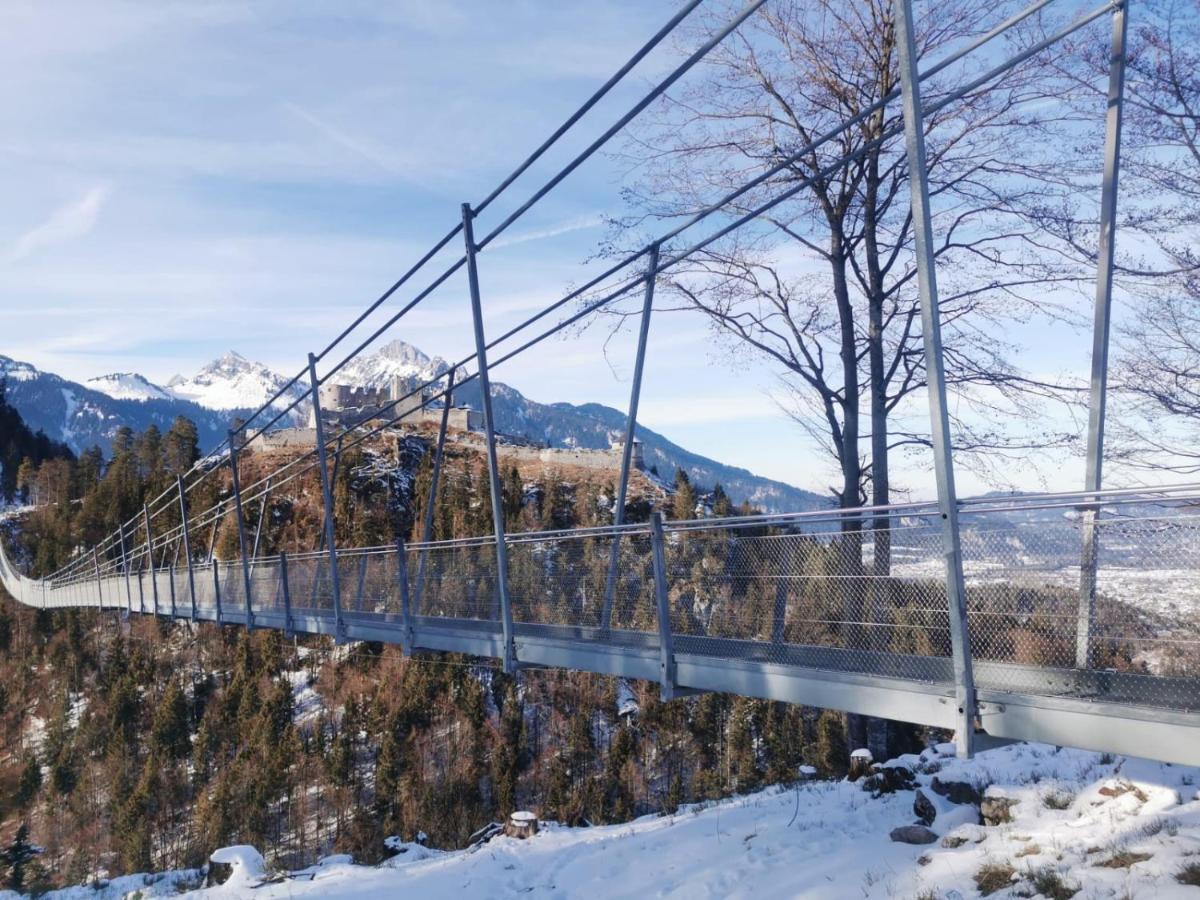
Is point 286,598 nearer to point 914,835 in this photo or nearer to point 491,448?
point 491,448

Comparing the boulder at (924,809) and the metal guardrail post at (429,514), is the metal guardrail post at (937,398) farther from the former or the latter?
the metal guardrail post at (429,514)

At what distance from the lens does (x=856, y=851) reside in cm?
677

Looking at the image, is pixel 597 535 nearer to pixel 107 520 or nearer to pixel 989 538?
pixel 989 538

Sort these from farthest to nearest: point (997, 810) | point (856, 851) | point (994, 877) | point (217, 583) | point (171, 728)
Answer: point (171, 728)
point (217, 583)
point (856, 851)
point (997, 810)
point (994, 877)

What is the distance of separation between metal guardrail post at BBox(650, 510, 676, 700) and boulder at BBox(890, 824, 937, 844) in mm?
2409

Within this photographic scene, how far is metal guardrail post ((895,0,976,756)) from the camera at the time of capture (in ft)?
12.8

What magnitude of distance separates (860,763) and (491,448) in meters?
4.85

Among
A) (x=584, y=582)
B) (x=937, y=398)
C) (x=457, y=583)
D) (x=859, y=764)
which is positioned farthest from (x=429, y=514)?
(x=937, y=398)

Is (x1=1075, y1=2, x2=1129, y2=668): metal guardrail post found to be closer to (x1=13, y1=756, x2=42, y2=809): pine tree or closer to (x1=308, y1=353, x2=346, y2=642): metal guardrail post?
(x1=308, y1=353, x2=346, y2=642): metal guardrail post

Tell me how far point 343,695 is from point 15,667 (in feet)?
78.0

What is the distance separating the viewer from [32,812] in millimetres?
38031

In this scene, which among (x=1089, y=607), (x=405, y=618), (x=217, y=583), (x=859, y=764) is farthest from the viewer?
(x=217, y=583)

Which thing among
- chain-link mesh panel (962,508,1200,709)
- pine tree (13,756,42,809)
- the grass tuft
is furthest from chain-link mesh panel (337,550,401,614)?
pine tree (13,756,42,809)

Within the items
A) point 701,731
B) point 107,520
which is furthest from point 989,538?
point 107,520
